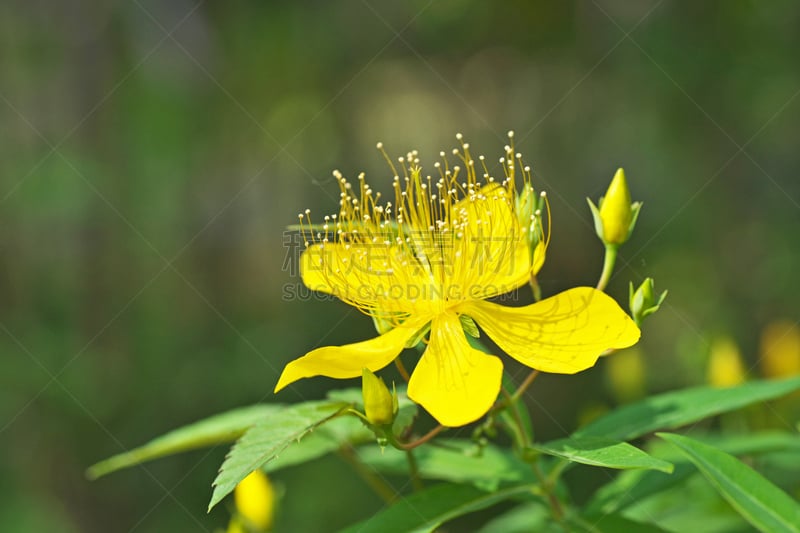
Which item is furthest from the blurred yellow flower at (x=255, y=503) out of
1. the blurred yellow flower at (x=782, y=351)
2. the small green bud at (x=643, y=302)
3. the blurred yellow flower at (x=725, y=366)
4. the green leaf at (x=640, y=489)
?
the blurred yellow flower at (x=782, y=351)

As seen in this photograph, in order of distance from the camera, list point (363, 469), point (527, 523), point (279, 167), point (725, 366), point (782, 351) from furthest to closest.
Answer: point (279, 167) → point (782, 351) → point (725, 366) → point (527, 523) → point (363, 469)

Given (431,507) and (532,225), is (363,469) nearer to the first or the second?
(431,507)

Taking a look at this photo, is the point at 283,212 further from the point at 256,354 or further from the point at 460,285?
the point at 460,285

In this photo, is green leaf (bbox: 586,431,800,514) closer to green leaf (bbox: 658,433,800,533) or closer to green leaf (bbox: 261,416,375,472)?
green leaf (bbox: 658,433,800,533)

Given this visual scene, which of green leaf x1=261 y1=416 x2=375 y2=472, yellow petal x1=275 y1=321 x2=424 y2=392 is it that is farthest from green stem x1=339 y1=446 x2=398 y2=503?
yellow petal x1=275 y1=321 x2=424 y2=392

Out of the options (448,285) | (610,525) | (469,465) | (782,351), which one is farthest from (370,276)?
(782,351)

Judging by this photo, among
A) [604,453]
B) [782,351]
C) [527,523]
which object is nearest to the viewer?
[604,453]
